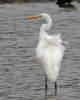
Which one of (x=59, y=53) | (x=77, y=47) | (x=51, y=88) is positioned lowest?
(x=77, y=47)

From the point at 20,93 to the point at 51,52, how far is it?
1.20 metres

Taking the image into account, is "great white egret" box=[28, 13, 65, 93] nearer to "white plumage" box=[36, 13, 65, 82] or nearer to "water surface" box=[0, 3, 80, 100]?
"white plumage" box=[36, 13, 65, 82]

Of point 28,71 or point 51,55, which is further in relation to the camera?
point 28,71

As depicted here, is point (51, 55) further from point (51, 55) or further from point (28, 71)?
point (28, 71)

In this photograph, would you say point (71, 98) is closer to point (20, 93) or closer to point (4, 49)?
point (20, 93)

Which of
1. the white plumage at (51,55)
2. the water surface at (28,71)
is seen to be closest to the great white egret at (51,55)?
the white plumage at (51,55)

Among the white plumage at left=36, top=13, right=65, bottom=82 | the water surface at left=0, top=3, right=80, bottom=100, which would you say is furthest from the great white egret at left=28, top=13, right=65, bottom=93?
the water surface at left=0, top=3, right=80, bottom=100

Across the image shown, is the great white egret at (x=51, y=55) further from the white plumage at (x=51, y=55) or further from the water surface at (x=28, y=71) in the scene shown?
the water surface at (x=28, y=71)

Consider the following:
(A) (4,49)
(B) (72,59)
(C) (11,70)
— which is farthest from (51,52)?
(A) (4,49)

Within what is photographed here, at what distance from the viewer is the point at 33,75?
14430mm

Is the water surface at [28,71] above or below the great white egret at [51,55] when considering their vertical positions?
below

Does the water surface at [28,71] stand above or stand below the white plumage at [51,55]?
below

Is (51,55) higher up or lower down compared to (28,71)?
higher up

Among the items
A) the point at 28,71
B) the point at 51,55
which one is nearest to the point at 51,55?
the point at 51,55
